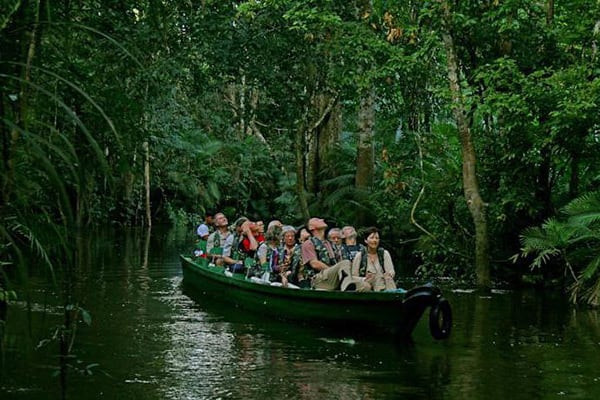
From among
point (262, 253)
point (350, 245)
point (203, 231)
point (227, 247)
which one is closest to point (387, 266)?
point (350, 245)

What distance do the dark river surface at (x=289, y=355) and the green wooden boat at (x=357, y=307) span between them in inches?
8.1

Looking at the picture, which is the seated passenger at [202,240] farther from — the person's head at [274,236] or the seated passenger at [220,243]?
the person's head at [274,236]

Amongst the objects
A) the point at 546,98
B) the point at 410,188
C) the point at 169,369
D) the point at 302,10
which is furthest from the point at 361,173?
the point at 169,369

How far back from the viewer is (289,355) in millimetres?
11031

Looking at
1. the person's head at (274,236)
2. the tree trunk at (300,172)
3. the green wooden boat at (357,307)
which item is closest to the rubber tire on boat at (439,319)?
the green wooden boat at (357,307)

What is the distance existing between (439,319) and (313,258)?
243 centimetres

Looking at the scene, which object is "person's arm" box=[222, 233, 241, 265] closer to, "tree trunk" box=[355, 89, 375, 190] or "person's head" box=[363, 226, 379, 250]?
"person's head" box=[363, 226, 379, 250]

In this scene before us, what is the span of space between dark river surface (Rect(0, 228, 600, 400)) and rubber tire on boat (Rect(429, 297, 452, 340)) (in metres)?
0.19

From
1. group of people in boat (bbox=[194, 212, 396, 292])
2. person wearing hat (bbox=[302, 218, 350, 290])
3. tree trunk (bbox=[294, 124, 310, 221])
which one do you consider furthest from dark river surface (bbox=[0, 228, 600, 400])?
tree trunk (bbox=[294, 124, 310, 221])

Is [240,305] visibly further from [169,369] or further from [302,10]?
[302,10]

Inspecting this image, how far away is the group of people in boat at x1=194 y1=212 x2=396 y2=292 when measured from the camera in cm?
1249

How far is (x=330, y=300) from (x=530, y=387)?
3.50 m

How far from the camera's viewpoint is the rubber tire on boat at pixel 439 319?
11516mm

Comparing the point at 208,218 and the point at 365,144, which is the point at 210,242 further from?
the point at 365,144
